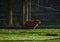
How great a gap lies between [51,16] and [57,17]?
40cm

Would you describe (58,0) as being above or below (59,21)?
above

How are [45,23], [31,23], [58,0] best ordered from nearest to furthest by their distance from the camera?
[31,23] → [45,23] → [58,0]

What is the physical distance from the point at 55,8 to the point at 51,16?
60 cm

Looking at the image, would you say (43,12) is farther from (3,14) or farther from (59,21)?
(3,14)

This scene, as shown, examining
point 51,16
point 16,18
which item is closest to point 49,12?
point 51,16

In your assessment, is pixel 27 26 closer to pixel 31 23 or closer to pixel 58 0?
pixel 31 23

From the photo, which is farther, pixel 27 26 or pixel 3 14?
pixel 3 14

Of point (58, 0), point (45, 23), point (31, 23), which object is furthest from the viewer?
point (58, 0)

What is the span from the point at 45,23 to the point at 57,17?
108cm

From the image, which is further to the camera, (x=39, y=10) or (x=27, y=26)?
(x=39, y=10)

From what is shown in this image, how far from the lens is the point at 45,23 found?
18.7 metres

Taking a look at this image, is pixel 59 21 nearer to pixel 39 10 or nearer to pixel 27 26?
pixel 39 10

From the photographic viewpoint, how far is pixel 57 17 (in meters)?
19.4

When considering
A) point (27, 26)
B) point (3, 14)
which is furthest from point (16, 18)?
point (27, 26)
